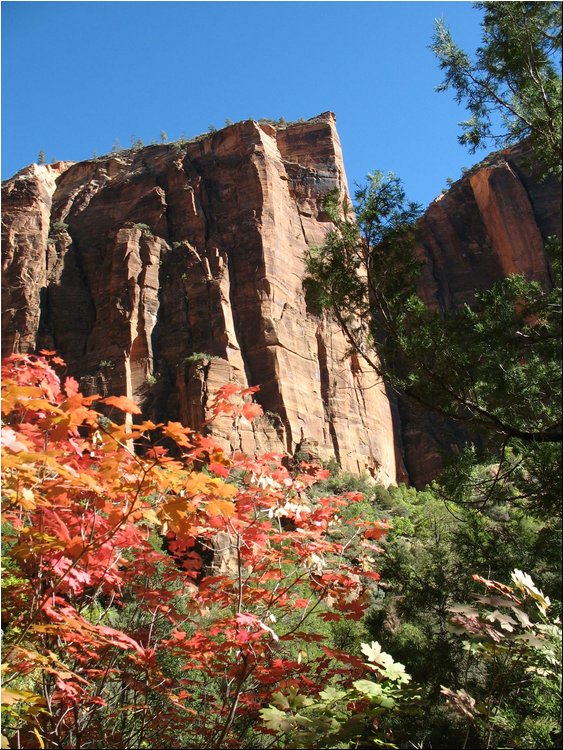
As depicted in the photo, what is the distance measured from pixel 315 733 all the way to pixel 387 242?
5.12 m

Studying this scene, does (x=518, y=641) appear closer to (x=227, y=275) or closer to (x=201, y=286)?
(x=227, y=275)

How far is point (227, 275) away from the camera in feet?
120

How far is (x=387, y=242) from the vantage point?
7.18 m

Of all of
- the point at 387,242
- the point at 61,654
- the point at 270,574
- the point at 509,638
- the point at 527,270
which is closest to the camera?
the point at 509,638

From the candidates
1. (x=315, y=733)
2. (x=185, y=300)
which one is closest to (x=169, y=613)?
(x=315, y=733)

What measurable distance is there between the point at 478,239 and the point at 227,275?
21478 mm

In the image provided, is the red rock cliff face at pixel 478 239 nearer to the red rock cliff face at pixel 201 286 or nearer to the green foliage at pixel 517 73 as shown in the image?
the red rock cliff face at pixel 201 286

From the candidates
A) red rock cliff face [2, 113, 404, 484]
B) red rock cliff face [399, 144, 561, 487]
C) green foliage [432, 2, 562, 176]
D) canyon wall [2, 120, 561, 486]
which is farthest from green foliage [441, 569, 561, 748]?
red rock cliff face [399, 144, 561, 487]

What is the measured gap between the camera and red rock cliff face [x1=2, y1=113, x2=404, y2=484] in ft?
109

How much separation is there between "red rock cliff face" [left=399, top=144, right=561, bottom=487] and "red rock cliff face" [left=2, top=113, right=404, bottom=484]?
107 inches

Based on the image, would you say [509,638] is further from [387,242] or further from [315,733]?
[387,242]

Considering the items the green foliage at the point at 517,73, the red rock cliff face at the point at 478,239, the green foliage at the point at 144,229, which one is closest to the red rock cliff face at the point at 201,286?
the green foliage at the point at 144,229

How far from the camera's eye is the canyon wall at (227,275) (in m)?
33.4

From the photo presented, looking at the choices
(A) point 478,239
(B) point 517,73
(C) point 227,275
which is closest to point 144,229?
(C) point 227,275
